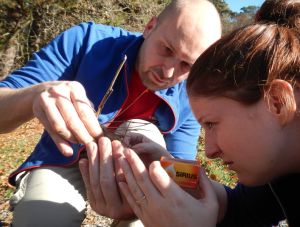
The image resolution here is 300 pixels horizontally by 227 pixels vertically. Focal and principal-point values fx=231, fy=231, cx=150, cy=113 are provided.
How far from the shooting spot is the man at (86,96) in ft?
4.76

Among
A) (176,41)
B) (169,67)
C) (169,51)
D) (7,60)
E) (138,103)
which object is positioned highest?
(176,41)

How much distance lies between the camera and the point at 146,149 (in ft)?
5.88

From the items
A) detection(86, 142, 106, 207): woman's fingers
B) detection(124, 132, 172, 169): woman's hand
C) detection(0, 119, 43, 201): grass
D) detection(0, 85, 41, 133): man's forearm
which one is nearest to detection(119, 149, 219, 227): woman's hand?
detection(86, 142, 106, 207): woman's fingers

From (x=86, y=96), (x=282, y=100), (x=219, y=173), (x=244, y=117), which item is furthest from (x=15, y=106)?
(x=219, y=173)

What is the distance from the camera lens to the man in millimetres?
1452

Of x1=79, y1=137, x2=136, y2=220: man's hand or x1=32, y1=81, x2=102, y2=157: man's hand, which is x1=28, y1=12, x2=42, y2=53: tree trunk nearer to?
x1=32, y1=81, x2=102, y2=157: man's hand

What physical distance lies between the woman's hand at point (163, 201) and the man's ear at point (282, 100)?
0.58 meters

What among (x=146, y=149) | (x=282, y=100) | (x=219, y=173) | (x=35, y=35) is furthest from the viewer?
(x=35, y=35)

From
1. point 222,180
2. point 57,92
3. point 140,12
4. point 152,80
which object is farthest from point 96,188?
point 140,12

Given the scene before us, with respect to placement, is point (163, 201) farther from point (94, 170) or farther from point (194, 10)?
point (194, 10)

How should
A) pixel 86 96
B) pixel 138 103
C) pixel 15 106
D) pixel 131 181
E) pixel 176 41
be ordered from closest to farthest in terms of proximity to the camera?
pixel 131 181, pixel 15 106, pixel 86 96, pixel 176 41, pixel 138 103

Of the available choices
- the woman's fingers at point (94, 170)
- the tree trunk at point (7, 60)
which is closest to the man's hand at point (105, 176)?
the woman's fingers at point (94, 170)

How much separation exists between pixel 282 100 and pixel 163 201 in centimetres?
81

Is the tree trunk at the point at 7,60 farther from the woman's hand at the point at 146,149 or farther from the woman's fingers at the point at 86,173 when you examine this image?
the woman's fingers at the point at 86,173
